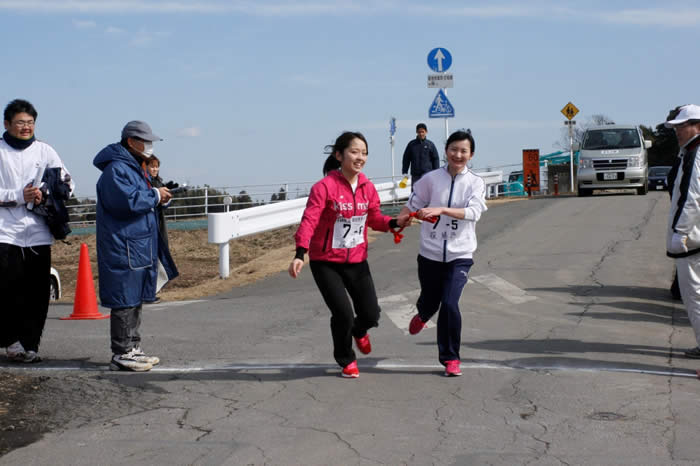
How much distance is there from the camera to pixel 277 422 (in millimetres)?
5656

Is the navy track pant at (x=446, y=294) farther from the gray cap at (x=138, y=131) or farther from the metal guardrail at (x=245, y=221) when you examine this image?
the metal guardrail at (x=245, y=221)

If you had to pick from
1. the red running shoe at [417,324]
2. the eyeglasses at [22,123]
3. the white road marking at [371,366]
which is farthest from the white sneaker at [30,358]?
the red running shoe at [417,324]

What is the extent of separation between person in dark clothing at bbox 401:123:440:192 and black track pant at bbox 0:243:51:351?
1276 cm

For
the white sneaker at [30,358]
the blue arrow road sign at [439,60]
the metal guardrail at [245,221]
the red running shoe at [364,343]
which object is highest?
the blue arrow road sign at [439,60]

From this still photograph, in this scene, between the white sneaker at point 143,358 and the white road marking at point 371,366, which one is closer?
the white road marking at point 371,366

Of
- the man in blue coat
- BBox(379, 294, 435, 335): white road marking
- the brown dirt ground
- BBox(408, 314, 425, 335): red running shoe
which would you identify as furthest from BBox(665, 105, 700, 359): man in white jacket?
the brown dirt ground

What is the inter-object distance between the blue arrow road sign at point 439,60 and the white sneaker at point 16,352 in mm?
16465

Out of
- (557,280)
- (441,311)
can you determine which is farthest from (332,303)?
(557,280)

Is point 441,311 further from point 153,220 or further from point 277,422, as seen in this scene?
point 153,220

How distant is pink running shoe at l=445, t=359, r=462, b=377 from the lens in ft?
22.7

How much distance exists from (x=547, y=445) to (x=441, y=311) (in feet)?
7.01

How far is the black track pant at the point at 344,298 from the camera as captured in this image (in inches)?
272

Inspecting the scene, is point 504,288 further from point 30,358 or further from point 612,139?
point 612,139

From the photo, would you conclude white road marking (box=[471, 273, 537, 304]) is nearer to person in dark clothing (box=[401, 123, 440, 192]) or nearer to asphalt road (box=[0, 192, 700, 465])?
asphalt road (box=[0, 192, 700, 465])
